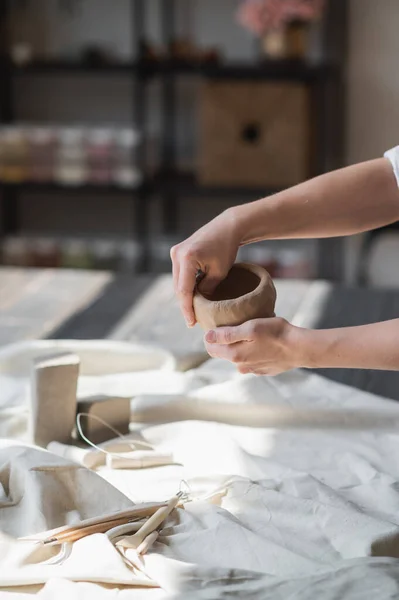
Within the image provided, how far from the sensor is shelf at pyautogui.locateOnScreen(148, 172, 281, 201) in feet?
14.0

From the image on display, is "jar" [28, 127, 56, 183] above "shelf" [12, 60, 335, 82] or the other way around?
the other way around

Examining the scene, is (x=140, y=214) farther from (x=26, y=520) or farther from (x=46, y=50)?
(x=26, y=520)

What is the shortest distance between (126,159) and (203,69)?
1.60 feet

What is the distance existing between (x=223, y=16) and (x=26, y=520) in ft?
11.6

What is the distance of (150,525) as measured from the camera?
132cm

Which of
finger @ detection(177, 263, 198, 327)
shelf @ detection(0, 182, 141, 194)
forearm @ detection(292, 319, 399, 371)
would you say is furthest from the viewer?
shelf @ detection(0, 182, 141, 194)

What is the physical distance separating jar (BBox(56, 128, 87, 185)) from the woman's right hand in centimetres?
264

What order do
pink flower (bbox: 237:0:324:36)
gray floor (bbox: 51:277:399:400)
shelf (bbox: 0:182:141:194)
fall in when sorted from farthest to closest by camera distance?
shelf (bbox: 0:182:141:194) < pink flower (bbox: 237:0:324:36) < gray floor (bbox: 51:277:399:400)

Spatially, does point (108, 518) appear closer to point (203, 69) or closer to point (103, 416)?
point (103, 416)

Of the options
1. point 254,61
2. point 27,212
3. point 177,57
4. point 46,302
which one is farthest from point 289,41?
point 46,302

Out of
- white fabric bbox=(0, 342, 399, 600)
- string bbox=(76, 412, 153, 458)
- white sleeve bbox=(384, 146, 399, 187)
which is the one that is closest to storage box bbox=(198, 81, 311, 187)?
white fabric bbox=(0, 342, 399, 600)

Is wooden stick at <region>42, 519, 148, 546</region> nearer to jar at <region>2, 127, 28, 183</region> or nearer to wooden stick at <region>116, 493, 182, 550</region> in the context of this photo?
wooden stick at <region>116, 493, 182, 550</region>

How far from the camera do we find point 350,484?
1526 mm

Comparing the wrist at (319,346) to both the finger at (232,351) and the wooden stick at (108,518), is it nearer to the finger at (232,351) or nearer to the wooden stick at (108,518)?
the finger at (232,351)
